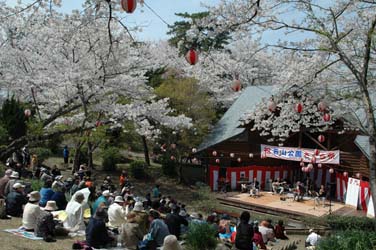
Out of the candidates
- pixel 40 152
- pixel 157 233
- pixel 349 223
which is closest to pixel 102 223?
pixel 157 233

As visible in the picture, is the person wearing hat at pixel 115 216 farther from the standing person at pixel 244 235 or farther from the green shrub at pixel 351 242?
the green shrub at pixel 351 242

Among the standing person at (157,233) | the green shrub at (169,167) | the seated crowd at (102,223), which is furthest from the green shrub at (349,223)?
the green shrub at (169,167)

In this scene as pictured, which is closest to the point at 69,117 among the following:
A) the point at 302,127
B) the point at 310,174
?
the point at 302,127

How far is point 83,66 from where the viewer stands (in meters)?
15.0

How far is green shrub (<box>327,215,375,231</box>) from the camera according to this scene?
48.6 feet

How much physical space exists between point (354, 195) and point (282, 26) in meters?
13.1

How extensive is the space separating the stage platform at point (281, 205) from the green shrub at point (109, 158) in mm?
7480

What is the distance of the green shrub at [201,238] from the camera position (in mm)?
8703

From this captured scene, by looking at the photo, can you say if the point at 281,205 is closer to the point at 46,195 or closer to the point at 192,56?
the point at 46,195

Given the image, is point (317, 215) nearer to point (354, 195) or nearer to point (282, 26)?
point (354, 195)

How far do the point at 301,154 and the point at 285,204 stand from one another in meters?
3.04

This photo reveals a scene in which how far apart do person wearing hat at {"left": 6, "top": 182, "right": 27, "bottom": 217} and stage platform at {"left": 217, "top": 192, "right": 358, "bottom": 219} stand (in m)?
11.6

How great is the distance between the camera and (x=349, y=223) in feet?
49.0

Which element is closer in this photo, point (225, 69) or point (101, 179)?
point (101, 179)
